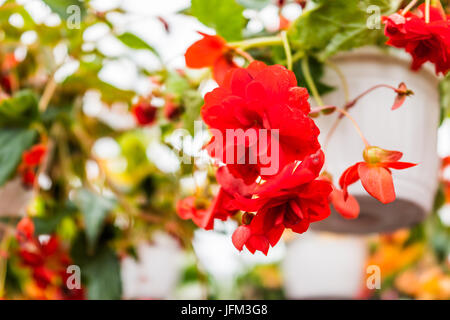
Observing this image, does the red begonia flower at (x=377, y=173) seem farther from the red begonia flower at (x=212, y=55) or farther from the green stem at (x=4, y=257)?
the green stem at (x=4, y=257)

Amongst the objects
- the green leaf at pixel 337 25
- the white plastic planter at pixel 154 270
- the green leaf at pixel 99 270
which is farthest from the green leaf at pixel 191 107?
the white plastic planter at pixel 154 270

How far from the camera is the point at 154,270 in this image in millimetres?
902

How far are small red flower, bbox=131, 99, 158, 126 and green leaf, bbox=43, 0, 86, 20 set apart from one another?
0.13 m

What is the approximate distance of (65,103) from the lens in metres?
0.73

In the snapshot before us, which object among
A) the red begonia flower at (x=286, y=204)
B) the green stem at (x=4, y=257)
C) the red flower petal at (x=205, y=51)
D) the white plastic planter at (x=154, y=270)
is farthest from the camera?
the white plastic planter at (x=154, y=270)

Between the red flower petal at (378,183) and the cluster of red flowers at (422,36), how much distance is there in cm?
9

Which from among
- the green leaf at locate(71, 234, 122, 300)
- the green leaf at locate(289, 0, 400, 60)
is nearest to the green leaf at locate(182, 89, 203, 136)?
the green leaf at locate(289, 0, 400, 60)

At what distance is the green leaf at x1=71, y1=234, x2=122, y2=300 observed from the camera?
1.86 feet

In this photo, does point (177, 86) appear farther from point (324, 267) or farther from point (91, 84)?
point (324, 267)

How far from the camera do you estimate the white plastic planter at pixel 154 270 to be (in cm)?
87

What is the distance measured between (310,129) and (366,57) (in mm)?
210

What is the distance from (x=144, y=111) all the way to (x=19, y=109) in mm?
139

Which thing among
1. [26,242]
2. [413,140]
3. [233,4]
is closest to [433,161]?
[413,140]
